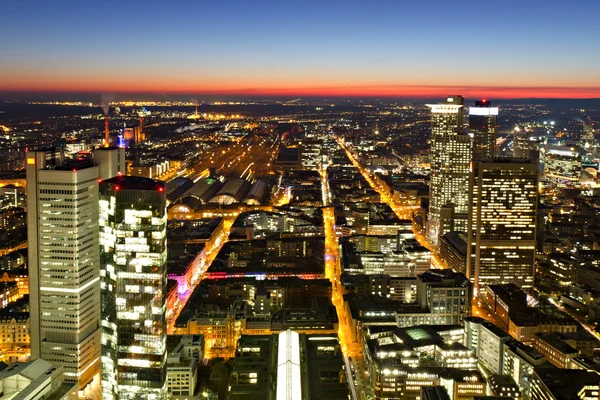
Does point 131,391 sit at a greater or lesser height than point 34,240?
lesser

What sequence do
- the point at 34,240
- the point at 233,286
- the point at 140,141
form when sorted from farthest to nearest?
the point at 140,141
the point at 233,286
the point at 34,240

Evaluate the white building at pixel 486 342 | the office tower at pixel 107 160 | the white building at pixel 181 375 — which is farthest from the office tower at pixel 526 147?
the office tower at pixel 107 160

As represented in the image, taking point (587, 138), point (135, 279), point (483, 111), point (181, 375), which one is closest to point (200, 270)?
point (181, 375)

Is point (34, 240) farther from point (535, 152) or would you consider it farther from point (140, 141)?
point (140, 141)

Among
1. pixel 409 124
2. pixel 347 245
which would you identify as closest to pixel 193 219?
pixel 347 245

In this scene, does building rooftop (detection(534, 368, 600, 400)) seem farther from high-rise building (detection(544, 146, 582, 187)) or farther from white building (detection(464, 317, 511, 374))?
high-rise building (detection(544, 146, 582, 187))

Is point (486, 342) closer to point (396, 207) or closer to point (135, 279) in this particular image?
point (135, 279)
